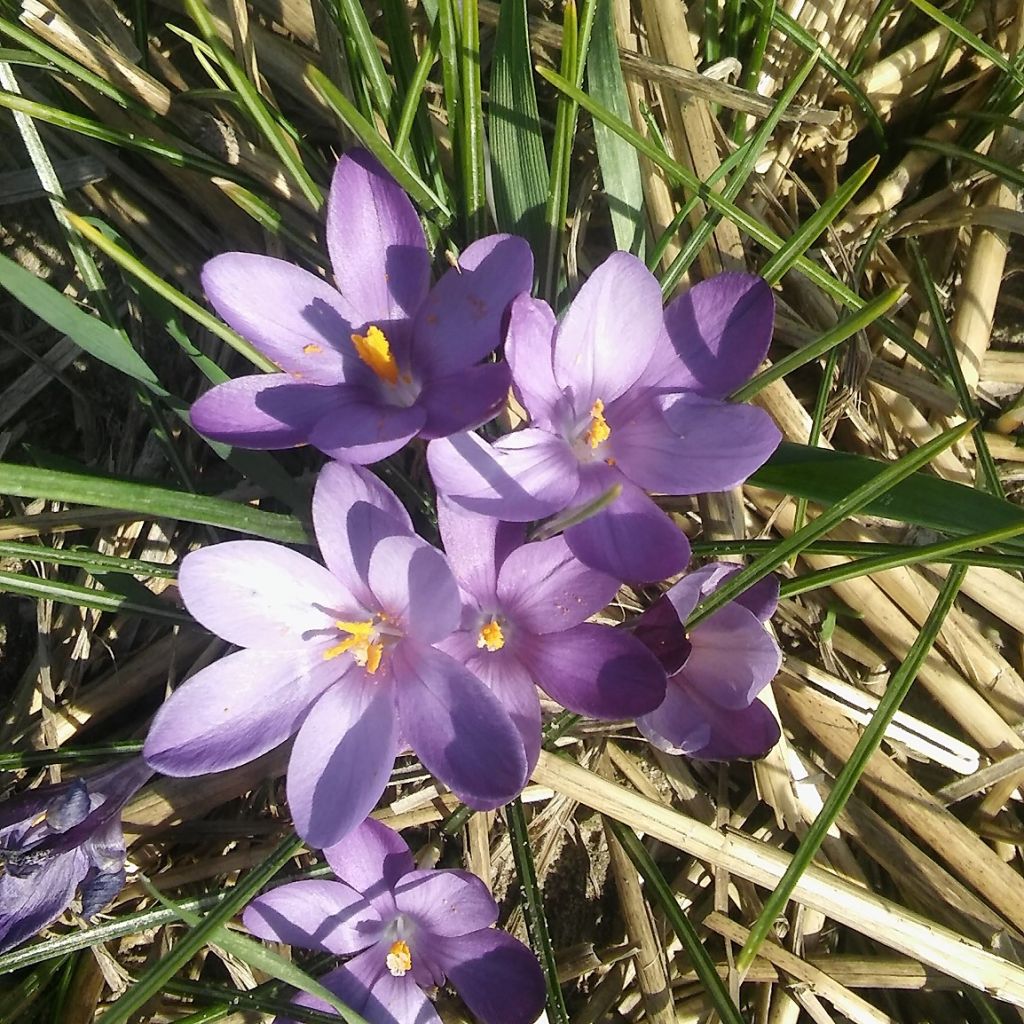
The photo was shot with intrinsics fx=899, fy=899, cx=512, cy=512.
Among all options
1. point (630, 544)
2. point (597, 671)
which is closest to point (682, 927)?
point (597, 671)

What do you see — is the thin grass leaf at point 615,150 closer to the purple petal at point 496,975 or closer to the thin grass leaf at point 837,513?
the thin grass leaf at point 837,513

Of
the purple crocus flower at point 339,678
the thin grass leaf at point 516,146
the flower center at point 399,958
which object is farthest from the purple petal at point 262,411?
the flower center at point 399,958

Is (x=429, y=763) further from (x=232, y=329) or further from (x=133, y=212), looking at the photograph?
(x=133, y=212)

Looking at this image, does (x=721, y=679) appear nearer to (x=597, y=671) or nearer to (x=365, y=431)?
(x=597, y=671)

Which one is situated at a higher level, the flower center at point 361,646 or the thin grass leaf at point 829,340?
the thin grass leaf at point 829,340

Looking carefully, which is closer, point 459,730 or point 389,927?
point 459,730

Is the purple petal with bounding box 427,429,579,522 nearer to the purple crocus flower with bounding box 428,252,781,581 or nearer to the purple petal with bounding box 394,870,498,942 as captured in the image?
the purple crocus flower with bounding box 428,252,781,581

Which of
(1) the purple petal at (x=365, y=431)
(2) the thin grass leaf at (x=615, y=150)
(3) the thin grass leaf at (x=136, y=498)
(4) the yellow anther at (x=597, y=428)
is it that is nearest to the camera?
(3) the thin grass leaf at (x=136, y=498)
